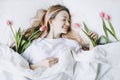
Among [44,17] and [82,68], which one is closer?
[82,68]

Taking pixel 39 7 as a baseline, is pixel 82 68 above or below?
below

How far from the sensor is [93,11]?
1024 mm

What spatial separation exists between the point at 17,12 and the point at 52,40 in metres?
0.18

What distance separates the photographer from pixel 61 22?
1.07 meters

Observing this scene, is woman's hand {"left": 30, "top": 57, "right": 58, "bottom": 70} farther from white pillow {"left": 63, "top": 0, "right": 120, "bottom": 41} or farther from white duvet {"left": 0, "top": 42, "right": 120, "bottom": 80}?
white pillow {"left": 63, "top": 0, "right": 120, "bottom": 41}

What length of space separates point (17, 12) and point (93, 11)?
1.00 ft

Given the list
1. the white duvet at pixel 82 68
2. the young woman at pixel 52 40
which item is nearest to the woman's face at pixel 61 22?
the young woman at pixel 52 40

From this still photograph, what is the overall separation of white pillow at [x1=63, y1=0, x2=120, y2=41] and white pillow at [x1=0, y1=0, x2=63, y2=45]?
0.08 metres

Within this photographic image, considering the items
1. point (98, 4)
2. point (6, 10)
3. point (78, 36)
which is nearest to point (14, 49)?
point (6, 10)

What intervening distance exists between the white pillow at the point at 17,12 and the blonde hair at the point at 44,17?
2 centimetres

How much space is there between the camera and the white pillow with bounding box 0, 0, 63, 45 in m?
1.07

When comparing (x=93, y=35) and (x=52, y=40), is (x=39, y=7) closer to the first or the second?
(x=52, y=40)

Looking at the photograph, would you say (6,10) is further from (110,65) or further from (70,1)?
(110,65)

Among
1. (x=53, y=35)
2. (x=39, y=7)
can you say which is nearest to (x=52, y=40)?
(x=53, y=35)
